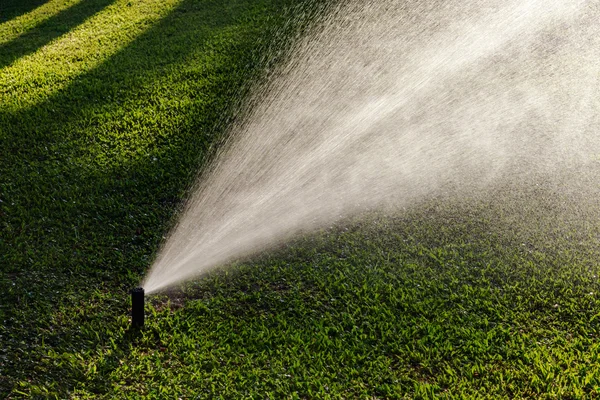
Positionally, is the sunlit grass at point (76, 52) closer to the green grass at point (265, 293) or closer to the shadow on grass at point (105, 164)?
the shadow on grass at point (105, 164)

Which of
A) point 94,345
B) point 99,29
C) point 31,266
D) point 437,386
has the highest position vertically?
point 99,29

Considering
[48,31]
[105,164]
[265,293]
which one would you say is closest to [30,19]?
[48,31]

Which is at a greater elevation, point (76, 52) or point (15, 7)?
point (15, 7)

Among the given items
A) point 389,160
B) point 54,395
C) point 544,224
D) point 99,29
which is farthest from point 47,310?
point 99,29

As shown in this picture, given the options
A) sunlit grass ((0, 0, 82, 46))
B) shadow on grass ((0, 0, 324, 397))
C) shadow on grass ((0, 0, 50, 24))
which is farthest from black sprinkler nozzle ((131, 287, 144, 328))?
shadow on grass ((0, 0, 50, 24))

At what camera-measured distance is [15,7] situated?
9297 mm

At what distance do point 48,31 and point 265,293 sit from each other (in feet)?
19.7

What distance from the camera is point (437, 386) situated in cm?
290

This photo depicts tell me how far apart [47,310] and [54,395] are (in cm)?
67

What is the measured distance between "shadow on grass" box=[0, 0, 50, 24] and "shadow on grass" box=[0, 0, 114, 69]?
67cm

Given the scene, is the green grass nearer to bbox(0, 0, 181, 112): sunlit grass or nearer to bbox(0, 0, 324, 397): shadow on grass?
bbox(0, 0, 324, 397): shadow on grass

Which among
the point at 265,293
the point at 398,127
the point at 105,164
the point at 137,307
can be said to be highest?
the point at 105,164

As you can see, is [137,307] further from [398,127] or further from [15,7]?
[15,7]

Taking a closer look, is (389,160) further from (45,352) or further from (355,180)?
(45,352)
